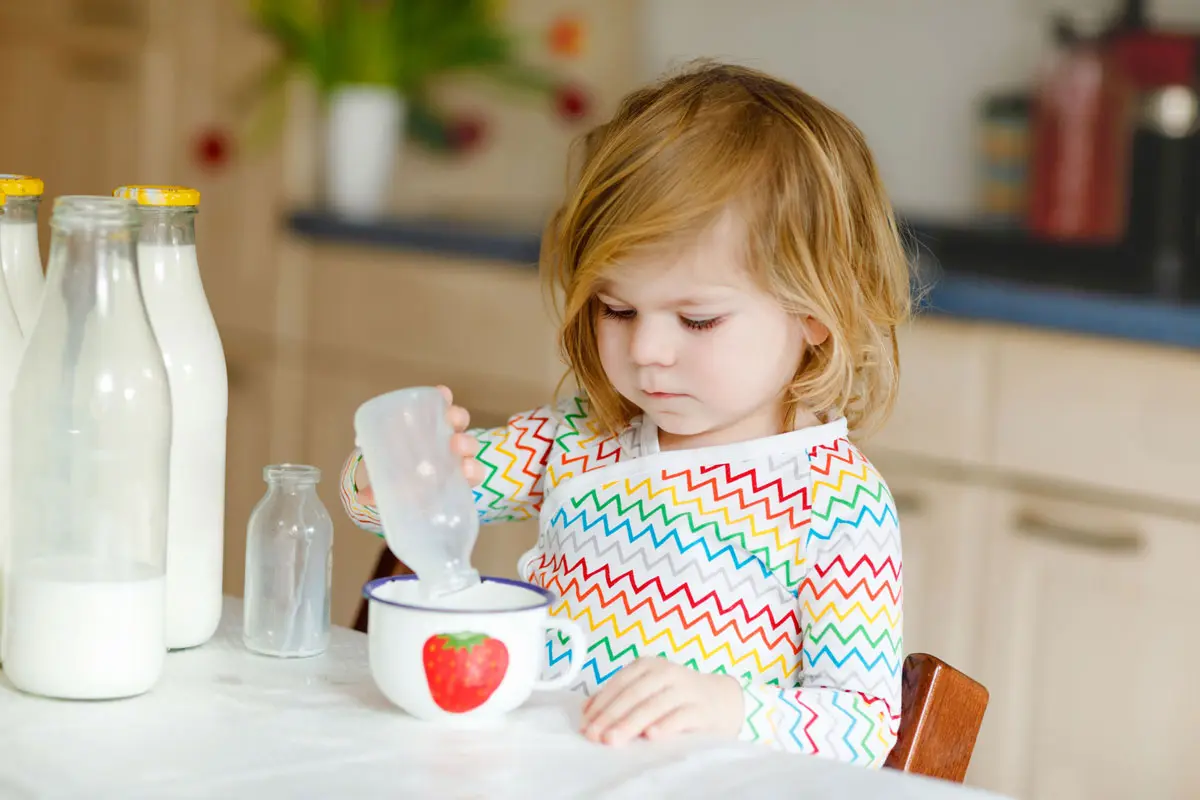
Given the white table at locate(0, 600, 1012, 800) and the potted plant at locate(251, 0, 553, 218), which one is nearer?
the white table at locate(0, 600, 1012, 800)

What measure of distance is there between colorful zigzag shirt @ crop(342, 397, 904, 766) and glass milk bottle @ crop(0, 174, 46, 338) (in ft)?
0.95

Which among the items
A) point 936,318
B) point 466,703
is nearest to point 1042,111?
point 936,318

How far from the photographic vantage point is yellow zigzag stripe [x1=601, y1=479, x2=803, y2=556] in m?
1.01

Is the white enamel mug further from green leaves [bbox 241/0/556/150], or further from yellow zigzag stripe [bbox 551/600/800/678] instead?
green leaves [bbox 241/0/556/150]

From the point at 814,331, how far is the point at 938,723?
0.95 feet

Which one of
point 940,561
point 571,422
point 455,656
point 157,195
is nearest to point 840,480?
point 571,422

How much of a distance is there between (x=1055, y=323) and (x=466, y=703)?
4.06 feet

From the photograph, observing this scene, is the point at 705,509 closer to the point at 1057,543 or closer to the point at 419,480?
the point at 419,480

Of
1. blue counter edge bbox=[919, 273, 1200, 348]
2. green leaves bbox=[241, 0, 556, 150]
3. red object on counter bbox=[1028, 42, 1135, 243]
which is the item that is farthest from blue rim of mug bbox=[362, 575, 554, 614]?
green leaves bbox=[241, 0, 556, 150]

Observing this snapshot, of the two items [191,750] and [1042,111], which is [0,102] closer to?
[1042,111]

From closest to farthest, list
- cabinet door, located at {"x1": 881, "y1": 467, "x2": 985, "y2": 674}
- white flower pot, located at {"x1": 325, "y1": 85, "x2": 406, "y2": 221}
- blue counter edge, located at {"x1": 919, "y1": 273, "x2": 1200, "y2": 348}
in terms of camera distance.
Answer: blue counter edge, located at {"x1": 919, "y1": 273, "x2": 1200, "y2": 348} → cabinet door, located at {"x1": 881, "y1": 467, "x2": 985, "y2": 674} → white flower pot, located at {"x1": 325, "y1": 85, "x2": 406, "y2": 221}

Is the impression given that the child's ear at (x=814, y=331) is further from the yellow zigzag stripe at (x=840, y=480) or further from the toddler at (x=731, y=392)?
the yellow zigzag stripe at (x=840, y=480)

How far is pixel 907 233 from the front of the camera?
1851mm

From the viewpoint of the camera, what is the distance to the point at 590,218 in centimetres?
106
